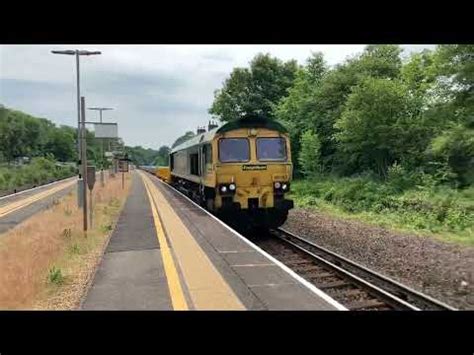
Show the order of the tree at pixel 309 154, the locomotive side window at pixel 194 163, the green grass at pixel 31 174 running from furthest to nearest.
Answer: the green grass at pixel 31 174, the tree at pixel 309 154, the locomotive side window at pixel 194 163

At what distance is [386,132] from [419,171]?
2543mm

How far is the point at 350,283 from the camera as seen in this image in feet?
32.7

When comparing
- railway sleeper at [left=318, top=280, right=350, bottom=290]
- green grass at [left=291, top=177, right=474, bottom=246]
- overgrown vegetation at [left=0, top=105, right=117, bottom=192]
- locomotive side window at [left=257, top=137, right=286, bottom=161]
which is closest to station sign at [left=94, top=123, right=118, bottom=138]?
locomotive side window at [left=257, top=137, right=286, bottom=161]

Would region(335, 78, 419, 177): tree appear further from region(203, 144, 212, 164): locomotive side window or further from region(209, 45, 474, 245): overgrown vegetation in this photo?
region(203, 144, 212, 164): locomotive side window

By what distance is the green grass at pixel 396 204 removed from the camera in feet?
52.7

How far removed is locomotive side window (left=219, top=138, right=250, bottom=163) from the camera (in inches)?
626

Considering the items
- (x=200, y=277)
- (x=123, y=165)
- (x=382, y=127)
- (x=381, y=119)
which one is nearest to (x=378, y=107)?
(x=381, y=119)

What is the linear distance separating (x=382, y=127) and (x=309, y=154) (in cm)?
348

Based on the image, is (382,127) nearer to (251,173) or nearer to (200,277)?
(251,173)

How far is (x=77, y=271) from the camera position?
32.3 feet

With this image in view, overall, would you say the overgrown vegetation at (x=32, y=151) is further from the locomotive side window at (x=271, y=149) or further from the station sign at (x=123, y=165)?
the locomotive side window at (x=271, y=149)

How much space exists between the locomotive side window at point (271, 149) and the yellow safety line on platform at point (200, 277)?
138 inches

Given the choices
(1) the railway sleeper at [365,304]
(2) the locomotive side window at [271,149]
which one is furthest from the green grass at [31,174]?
(1) the railway sleeper at [365,304]
